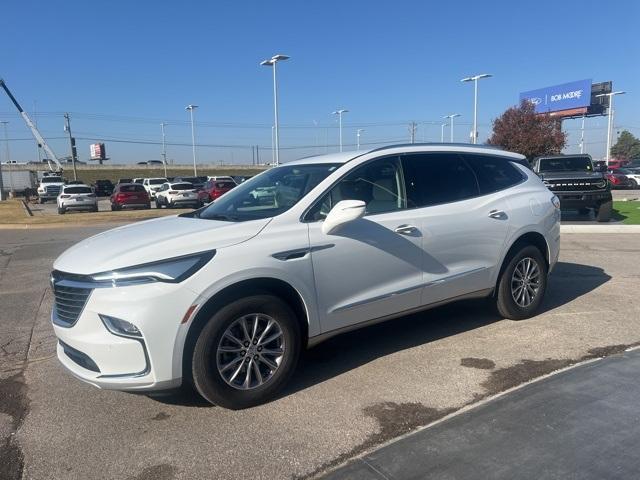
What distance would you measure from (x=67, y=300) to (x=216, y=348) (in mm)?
1051

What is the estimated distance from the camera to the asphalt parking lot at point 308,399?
311 cm

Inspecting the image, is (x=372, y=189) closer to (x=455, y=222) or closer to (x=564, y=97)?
(x=455, y=222)

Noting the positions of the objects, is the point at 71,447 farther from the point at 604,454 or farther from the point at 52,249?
the point at 52,249

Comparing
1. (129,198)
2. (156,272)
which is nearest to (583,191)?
(156,272)

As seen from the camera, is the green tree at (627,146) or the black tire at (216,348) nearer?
the black tire at (216,348)

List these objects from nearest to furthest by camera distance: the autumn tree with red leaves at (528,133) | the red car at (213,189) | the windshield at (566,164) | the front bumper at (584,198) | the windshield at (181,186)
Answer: the front bumper at (584,198) < the windshield at (566,164) < the red car at (213,189) < the windshield at (181,186) < the autumn tree with red leaves at (528,133)

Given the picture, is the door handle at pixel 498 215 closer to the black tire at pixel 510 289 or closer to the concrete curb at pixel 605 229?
the black tire at pixel 510 289

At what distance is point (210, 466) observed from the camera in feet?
9.92

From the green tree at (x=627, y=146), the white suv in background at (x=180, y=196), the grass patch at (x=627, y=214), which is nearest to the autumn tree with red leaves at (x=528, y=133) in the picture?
the grass patch at (x=627, y=214)

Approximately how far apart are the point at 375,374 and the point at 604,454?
1.72 m

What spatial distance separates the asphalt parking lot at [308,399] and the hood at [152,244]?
106cm

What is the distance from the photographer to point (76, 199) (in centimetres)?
2777

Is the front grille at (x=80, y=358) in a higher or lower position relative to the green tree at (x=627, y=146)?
lower

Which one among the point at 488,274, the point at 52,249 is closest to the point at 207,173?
the point at 52,249
